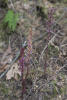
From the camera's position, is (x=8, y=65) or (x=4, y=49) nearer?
(x=8, y=65)

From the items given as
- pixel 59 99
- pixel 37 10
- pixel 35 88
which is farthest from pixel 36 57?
pixel 37 10

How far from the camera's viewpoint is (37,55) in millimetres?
3268

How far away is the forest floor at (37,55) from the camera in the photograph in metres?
2.77

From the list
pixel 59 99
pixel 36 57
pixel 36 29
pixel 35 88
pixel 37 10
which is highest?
pixel 37 10

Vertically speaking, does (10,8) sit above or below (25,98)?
above

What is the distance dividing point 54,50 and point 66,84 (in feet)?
2.54

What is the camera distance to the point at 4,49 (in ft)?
11.7

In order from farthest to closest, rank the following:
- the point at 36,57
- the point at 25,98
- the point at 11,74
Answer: the point at 36,57 < the point at 11,74 < the point at 25,98

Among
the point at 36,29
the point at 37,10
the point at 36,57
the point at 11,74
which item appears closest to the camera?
the point at 11,74

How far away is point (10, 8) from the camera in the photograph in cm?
412

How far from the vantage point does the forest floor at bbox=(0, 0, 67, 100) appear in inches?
109

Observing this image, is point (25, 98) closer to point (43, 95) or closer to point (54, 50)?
point (43, 95)

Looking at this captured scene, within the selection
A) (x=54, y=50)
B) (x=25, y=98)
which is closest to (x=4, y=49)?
(x=54, y=50)

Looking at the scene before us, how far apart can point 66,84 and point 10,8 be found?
2306mm
